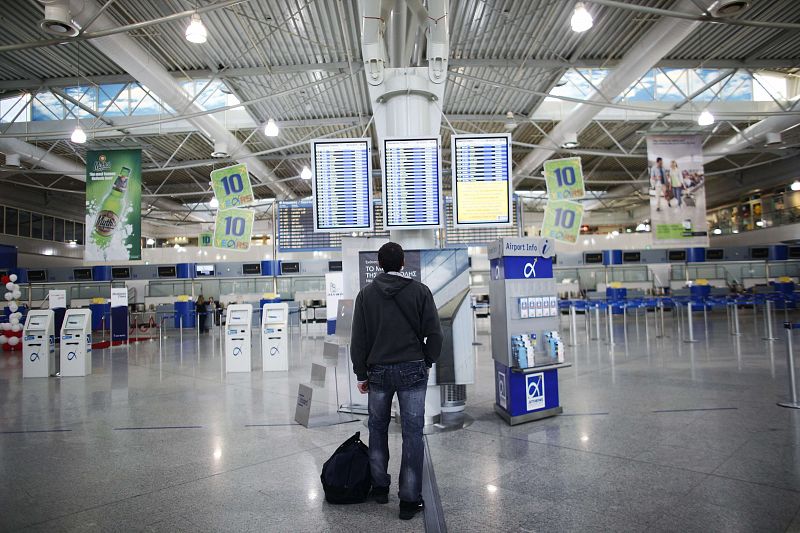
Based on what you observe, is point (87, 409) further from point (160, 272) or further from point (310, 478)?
point (160, 272)

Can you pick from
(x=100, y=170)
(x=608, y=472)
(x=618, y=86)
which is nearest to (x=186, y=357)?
(x=100, y=170)

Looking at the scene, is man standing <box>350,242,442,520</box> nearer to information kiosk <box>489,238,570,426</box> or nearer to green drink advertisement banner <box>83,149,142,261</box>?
information kiosk <box>489,238,570,426</box>

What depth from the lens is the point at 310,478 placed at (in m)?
3.73

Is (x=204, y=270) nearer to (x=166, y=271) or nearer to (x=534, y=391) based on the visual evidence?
(x=166, y=271)

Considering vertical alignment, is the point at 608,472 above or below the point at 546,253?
below

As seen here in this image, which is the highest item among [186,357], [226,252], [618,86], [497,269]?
[618,86]

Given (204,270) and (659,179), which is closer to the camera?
(659,179)

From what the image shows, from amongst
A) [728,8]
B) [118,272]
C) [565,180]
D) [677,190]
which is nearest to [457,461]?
[728,8]

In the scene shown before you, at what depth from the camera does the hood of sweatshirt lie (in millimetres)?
3107

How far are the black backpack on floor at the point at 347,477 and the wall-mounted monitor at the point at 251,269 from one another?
67.1 ft

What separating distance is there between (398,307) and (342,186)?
279 cm

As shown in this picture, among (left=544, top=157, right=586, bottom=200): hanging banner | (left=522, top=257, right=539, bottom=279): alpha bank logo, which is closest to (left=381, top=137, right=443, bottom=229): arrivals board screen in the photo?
(left=522, top=257, right=539, bottom=279): alpha bank logo

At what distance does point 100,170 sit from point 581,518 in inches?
516

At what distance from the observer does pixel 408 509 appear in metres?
3.02
